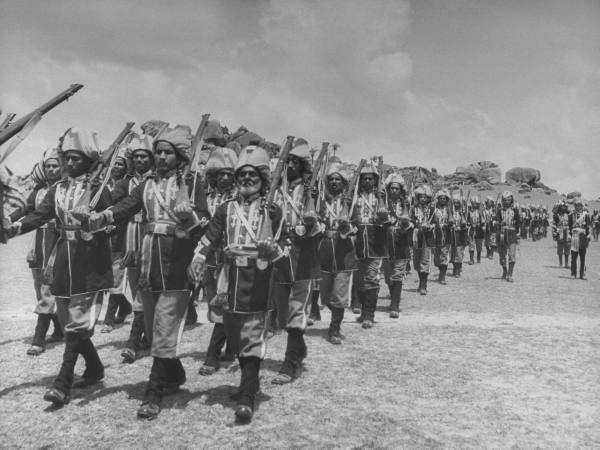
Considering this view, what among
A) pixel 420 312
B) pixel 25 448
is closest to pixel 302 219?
pixel 25 448

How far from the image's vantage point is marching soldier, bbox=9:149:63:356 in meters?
6.53

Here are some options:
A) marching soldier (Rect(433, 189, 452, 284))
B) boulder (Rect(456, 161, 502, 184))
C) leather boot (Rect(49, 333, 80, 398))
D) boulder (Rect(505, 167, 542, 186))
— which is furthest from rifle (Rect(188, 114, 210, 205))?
boulder (Rect(505, 167, 542, 186))

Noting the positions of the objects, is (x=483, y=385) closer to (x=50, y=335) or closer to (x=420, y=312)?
(x=420, y=312)

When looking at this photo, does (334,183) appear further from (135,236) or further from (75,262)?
(75,262)

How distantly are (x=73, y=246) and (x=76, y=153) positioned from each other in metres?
0.96

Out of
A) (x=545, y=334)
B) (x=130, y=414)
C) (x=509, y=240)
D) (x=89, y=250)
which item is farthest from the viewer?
(x=509, y=240)

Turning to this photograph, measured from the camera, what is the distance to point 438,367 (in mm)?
6016

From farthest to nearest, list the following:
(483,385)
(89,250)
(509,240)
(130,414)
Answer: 1. (509,240)
2. (483,385)
3. (89,250)
4. (130,414)

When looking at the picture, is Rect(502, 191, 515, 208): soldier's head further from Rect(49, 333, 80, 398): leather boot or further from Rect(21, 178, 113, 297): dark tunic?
Rect(49, 333, 80, 398): leather boot

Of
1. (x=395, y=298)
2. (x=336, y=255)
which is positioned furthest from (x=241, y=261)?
(x=395, y=298)

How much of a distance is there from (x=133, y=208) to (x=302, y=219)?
74.3 inches

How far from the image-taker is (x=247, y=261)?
4.68 metres

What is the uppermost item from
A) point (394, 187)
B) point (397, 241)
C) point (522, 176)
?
point (522, 176)

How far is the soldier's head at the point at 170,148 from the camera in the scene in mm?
5105
